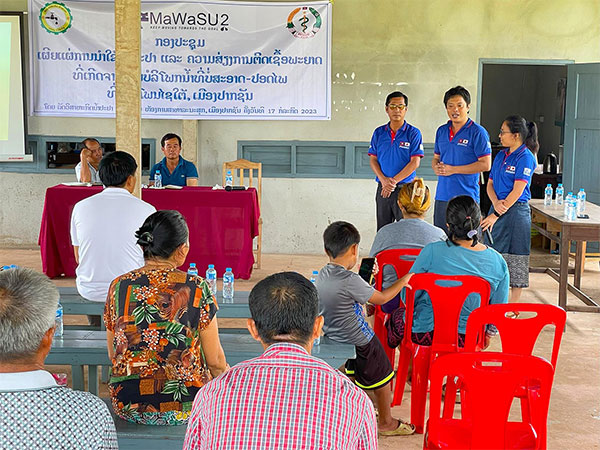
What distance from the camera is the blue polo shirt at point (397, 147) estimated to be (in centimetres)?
656

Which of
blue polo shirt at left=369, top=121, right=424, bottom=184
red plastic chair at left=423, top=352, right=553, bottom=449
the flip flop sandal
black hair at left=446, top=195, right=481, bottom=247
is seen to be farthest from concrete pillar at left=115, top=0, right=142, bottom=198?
red plastic chair at left=423, top=352, right=553, bottom=449

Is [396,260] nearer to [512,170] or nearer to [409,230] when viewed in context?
[409,230]

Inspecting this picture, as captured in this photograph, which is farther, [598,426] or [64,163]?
[64,163]

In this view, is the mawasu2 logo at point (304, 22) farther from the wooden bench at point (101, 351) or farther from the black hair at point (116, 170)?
the wooden bench at point (101, 351)

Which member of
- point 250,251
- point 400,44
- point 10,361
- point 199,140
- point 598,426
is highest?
point 400,44

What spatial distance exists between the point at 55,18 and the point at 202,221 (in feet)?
9.38

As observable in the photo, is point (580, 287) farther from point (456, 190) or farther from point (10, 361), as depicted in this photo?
point (10, 361)

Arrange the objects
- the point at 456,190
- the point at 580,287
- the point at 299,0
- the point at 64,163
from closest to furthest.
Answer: the point at 456,190 < the point at 580,287 < the point at 299,0 < the point at 64,163

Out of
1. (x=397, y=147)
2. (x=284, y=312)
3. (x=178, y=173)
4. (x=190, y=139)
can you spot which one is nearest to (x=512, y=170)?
(x=397, y=147)

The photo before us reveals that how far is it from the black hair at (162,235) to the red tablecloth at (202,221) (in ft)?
13.1

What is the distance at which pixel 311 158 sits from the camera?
840 cm

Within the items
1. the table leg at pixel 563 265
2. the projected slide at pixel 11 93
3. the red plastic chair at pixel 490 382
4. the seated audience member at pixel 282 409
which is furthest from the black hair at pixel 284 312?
the projected slide at pixel 11 93

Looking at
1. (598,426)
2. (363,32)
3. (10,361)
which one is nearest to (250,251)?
(363,32)

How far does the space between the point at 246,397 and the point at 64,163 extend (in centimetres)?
737
